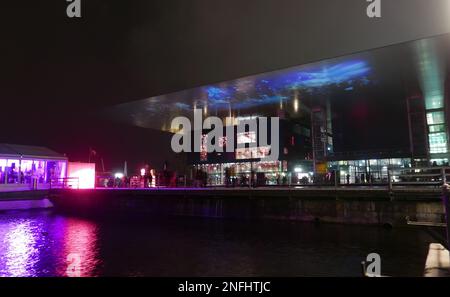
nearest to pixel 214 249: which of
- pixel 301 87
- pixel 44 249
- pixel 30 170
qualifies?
pixel 44 249

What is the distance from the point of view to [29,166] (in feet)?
103

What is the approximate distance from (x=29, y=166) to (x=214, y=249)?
1052 inches

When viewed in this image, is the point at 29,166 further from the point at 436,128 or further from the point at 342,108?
the point at 436,128

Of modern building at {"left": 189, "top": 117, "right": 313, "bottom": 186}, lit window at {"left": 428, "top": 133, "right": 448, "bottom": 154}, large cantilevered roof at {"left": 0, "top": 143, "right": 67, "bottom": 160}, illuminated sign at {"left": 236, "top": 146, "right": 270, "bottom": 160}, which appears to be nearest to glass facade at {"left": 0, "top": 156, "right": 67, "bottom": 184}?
large cantilevered roof at {"left": 0, "top": 143, "right": 67, "bottom": 160}

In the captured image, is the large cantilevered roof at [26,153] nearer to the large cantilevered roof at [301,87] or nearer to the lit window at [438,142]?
the large cantilevered roof at [301,87]

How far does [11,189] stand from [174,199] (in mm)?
16390

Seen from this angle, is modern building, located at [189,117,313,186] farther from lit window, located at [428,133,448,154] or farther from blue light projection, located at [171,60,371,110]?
lit window, located at [428,133,448,154]

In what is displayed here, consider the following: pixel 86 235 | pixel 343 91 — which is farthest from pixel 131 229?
pixel 343 91

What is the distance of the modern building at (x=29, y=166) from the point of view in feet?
95.7

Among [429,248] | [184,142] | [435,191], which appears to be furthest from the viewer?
[184,142]

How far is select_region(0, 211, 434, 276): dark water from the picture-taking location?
8977mm

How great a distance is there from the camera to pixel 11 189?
2866cm

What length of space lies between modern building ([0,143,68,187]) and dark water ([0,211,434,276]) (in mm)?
14157
